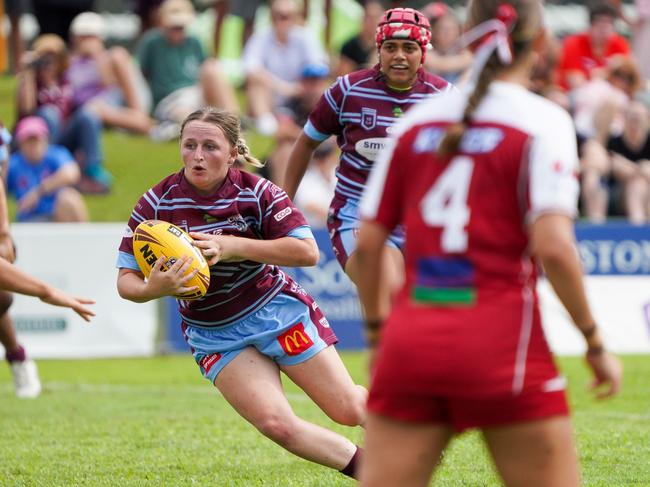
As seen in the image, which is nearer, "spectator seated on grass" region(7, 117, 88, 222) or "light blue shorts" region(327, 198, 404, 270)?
"light blue shorts" region(327, 198, 404, 270)

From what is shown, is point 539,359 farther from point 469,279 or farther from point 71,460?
point 71,460

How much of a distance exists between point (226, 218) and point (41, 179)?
8.44m

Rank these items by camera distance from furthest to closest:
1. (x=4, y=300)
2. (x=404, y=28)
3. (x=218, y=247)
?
(x=4, y=300) < (x=404, y=28) < (x=218, y=247)

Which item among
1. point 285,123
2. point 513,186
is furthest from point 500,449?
point 285,123

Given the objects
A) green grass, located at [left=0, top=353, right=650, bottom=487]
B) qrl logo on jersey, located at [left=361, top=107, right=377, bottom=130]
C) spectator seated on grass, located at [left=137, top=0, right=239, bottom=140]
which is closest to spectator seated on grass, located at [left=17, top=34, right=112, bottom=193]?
spectator seated on grass, located at [left=137, top=0, right=239, bottom=140]

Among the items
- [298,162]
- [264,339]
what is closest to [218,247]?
[264,339]

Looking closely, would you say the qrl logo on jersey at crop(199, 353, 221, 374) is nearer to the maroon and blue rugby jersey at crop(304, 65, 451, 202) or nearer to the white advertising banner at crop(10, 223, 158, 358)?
the maroon and blue rugby jersey at crop(304, 65, 451, 202)

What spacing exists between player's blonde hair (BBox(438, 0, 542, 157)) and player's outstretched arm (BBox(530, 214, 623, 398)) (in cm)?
34

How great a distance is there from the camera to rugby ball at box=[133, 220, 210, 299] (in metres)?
5.24

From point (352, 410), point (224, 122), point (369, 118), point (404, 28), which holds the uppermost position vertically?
point (404, 28)

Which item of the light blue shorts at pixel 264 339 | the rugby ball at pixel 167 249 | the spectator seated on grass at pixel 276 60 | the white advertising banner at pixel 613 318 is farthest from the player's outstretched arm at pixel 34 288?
the spectator seated on grass at pixel 276 60

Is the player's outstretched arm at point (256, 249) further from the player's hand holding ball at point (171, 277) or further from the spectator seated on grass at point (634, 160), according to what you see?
the spectator seated on grass at point (634, 160)

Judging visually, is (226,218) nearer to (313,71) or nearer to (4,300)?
(4,300)

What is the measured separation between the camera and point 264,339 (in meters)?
5.58
